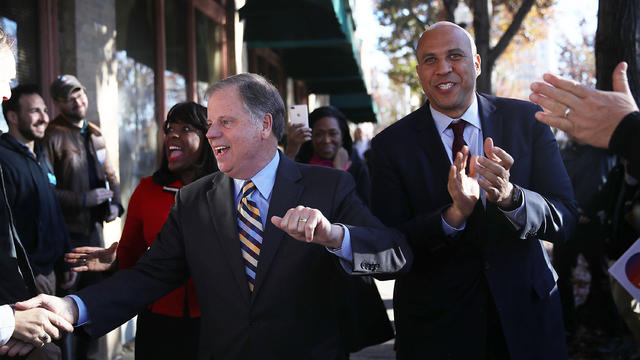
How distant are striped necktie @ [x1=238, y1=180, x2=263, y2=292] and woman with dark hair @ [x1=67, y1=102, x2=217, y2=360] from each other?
876 millimetres

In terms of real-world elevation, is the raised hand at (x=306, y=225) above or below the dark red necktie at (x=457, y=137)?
below

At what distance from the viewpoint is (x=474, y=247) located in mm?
3039

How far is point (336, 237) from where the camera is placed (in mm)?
2486

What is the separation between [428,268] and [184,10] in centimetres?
645

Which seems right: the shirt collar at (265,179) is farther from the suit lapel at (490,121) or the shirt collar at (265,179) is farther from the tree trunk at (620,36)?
the tree trunk at (620,36)

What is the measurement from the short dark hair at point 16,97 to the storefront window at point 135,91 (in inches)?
76.7

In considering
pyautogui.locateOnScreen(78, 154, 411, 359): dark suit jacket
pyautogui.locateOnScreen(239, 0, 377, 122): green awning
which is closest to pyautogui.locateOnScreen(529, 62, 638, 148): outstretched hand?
pyautogui.locateOnScreen(78, 154, 411, 359): dark suit jacket

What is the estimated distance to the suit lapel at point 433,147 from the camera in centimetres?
312

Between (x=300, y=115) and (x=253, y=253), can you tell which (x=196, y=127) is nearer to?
(x=253, y=253)

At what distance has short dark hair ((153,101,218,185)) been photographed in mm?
3719

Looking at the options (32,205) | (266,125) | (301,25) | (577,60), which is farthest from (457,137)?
(577,60)

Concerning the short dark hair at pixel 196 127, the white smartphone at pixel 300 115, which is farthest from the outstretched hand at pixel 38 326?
the white smartphone at pixel 300 115

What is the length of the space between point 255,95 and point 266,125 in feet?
0.46

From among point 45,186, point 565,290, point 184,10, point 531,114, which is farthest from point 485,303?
point 184,10
